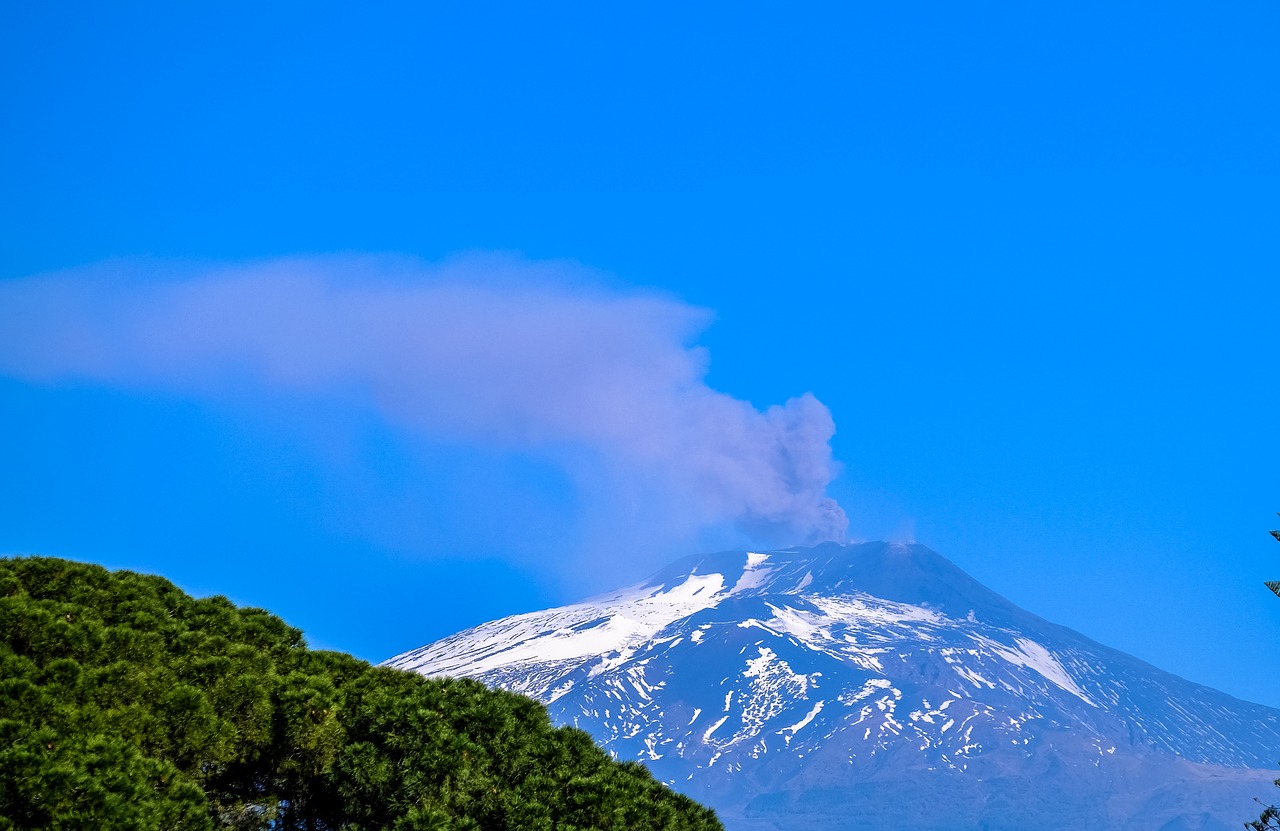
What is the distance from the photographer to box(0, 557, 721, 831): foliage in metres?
17.7

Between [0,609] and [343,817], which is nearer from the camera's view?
[0,609]

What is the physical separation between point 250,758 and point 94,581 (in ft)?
18.8

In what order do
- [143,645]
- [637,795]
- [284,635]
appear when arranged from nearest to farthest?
[143,645] → [637,795] → [284,635]

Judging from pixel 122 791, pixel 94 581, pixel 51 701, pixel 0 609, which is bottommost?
pixel 122 791

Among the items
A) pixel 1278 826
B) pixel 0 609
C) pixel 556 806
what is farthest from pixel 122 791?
pixel 1278 826

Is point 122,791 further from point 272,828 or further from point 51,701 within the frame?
point 272,828

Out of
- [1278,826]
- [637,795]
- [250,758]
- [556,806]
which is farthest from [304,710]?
[1278,826]

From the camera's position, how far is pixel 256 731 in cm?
2177

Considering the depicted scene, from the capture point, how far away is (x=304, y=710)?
73.8 ft

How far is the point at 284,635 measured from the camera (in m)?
27.5

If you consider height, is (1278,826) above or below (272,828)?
above

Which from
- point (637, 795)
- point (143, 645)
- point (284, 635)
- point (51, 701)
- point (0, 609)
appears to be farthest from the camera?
point (284, 635)

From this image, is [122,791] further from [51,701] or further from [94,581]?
[94,581]

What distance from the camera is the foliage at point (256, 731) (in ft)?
58.0
